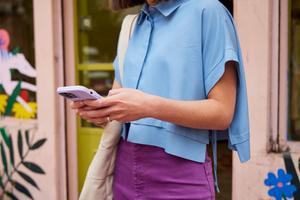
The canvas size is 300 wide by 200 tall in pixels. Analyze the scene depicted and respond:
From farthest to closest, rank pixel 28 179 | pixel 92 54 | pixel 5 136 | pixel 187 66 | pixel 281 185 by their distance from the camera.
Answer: pixel 5 136 < pixel 28 179 < pixel 92 54 < pixel 281 185 < pixel 187 66

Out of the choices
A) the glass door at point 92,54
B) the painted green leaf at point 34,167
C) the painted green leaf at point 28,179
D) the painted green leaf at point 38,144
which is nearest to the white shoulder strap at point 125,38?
the glass door at point 92,54

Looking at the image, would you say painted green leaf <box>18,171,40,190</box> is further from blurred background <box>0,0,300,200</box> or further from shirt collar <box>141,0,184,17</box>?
shirt collar <box>141,0,184,17</box>

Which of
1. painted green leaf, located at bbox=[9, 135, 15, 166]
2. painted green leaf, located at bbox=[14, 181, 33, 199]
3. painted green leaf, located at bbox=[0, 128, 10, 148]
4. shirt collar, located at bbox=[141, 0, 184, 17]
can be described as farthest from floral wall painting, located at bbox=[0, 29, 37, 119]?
shirt collar, located at bbox=[141, 0, 184, 17]

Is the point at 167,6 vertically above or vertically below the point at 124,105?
above

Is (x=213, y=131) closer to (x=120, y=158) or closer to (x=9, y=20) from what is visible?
(x=120, y=158)

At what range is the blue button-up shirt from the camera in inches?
48.8

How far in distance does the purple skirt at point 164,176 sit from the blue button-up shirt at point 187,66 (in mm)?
32

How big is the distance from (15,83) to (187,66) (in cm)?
299

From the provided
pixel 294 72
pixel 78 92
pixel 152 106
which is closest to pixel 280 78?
pixel 294 72

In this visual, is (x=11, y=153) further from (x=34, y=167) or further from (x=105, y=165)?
(x=105, y=165)

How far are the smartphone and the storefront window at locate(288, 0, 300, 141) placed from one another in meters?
2.04

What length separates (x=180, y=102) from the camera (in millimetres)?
1194

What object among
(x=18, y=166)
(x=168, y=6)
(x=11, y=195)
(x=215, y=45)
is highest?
(x=168, y=6)

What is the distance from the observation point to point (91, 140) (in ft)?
12.2
